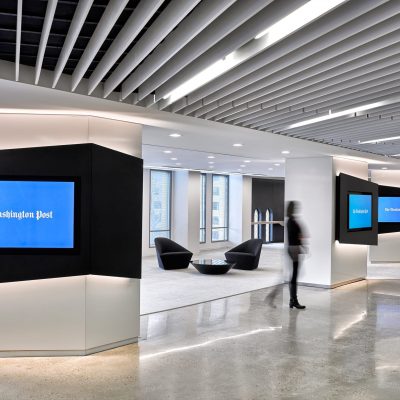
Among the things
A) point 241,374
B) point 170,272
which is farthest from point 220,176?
point 241,374

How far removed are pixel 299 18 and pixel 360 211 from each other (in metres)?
8.50

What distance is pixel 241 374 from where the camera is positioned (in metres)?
4.82

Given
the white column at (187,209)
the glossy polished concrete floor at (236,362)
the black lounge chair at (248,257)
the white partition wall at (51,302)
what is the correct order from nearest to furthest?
the glossy polished concrete floor at (236,362), the white partition wall at (51,302), the black lounge chair at (248,257), the white column at (187,209)

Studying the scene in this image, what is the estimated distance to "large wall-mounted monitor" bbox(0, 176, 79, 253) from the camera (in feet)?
Result: 17.3

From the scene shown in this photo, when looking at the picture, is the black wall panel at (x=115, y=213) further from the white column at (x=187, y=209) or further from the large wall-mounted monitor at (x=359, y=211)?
the white column at (x=187, y=209)

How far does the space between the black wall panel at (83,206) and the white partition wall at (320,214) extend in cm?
561

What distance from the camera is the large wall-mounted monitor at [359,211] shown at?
10.4 metres

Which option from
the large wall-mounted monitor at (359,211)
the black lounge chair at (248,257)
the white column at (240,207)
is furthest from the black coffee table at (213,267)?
the white column at (240,207)

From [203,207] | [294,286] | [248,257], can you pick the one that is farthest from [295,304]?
[203,207]

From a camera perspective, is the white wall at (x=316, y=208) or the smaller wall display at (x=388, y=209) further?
the smaller wall display at (x=388, y=209)

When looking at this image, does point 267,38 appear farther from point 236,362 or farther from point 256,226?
point 256,226

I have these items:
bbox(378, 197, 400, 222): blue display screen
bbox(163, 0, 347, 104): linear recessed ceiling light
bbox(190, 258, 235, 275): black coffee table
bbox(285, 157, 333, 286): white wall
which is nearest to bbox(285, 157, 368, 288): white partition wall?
bbox(285, 157, 333, 286): white wall

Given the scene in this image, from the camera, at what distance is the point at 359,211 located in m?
10.7

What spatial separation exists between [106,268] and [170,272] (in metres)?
6.81
